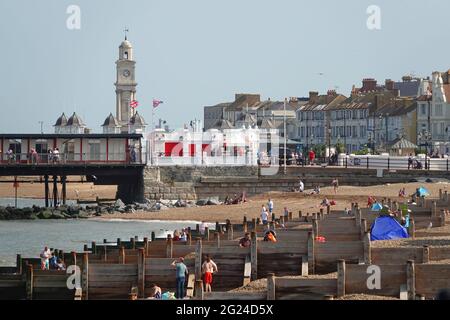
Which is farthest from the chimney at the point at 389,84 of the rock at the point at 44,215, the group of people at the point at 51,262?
the group of people at the point at 51,262

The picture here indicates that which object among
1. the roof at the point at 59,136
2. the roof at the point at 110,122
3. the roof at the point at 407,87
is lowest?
the roof at the point at 59,136

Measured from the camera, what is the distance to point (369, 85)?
16700cm

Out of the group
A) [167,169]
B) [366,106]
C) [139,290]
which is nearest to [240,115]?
[366,106]

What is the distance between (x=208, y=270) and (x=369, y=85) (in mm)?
139544

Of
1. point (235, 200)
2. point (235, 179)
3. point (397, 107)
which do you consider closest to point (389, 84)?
point (397, 107)

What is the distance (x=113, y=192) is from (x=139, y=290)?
87221 mm

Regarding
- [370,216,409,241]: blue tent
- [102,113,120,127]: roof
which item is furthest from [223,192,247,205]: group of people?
[102,113,120,127]: roof

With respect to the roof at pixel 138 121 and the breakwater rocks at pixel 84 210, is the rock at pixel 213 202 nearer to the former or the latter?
the breakwater rocks at pixel 84 210

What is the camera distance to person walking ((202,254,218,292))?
28.7 meters

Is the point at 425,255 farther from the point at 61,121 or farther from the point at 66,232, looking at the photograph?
the point at 61,121

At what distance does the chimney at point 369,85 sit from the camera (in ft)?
545

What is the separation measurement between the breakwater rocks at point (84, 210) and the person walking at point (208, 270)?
49.8 meters

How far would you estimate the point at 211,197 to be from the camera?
88.5 metres
